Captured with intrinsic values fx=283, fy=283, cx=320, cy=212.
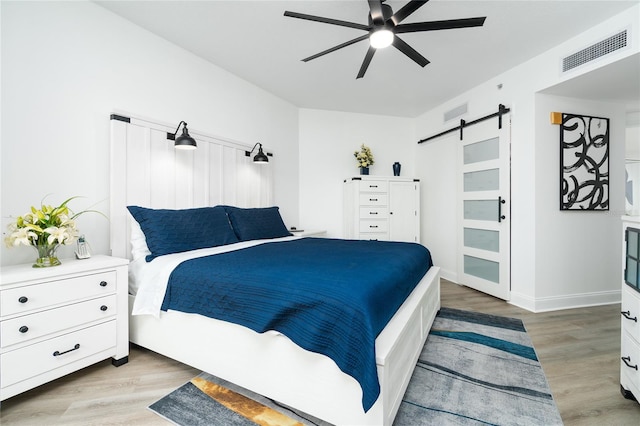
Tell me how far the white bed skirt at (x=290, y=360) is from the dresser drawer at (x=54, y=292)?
1.19ft

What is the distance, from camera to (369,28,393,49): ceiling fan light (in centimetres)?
192

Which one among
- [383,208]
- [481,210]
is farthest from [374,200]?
[481,210]

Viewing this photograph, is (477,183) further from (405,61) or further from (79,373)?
(79,373)

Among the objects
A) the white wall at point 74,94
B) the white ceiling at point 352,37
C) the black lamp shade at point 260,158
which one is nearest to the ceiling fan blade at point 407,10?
the white ceiling at point 352,37

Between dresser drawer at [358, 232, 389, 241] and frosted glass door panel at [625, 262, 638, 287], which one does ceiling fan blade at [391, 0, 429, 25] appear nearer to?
frosted glass door panel at [625, 262, 638, 287]

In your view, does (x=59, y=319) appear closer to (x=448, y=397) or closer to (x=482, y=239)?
(x=448, y=397)

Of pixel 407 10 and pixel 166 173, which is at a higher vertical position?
pixel 407 10

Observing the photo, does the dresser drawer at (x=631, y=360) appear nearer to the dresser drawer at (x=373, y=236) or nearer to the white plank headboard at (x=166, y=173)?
the dresser drawer at (x=373, y=236)

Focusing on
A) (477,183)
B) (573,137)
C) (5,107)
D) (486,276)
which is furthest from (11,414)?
(573,137)

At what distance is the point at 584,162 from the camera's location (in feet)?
9.99

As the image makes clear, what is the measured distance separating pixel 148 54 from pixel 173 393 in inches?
108

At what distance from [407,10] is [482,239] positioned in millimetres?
2893

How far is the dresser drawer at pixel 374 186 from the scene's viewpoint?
13.9 ft

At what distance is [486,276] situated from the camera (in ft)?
11.6
